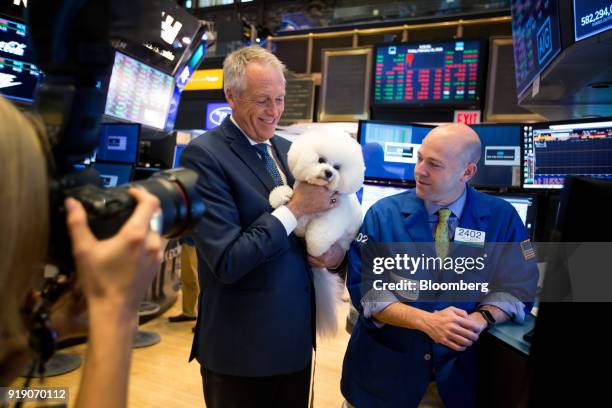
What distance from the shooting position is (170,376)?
3.34 m

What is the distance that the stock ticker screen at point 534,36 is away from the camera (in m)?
2.31

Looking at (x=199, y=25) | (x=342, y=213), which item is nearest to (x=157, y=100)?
(x=199, y=25)

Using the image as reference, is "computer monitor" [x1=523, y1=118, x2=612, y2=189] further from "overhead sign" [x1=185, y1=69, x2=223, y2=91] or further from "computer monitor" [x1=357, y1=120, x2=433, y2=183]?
"overhead sign" [x1=185, y1=69, x2=223, y2=91]

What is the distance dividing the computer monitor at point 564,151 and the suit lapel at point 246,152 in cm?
167

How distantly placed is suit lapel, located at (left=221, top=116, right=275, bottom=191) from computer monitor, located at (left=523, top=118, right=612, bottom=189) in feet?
5.47

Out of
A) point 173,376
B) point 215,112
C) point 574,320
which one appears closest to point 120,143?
point 173,376

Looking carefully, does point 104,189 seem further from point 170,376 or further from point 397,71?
point 397,71

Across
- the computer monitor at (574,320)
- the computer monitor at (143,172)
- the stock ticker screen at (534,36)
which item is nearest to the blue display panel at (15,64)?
the computer monitor at (143,172)

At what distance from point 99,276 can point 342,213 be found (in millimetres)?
1112

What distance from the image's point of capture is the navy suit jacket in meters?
1.43

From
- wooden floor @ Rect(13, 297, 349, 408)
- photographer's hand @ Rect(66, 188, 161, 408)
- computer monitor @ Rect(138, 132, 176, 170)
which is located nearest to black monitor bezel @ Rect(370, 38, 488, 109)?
computer monitor @ Rect(138, 132, 176, 170)

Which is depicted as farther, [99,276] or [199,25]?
[199,25]

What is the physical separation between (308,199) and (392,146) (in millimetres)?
1592

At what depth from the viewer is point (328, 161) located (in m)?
1.61
